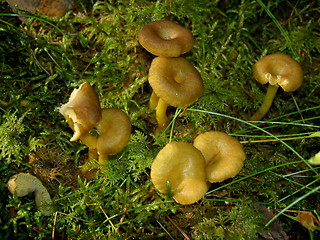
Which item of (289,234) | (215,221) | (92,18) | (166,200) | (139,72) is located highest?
(92,18)

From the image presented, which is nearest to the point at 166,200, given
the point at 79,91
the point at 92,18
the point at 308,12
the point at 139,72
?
the point at 79,91

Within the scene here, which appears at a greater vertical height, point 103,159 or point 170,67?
point 170,67

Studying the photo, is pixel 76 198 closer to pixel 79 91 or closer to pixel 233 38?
pixel 79 91

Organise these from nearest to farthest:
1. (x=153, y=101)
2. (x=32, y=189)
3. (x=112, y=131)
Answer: (x=112, y=131) → (x=32, y=189) → (x=153, y=101)

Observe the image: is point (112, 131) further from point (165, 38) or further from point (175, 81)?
point (165, 38)

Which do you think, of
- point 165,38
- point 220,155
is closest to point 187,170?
point 220,155

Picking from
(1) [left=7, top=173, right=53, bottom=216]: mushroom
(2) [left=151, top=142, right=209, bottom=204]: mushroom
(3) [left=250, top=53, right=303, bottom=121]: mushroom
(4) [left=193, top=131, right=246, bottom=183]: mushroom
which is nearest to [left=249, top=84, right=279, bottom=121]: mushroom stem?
(3) [left=250, top=53, right=303, bottom=121]: mushroom
